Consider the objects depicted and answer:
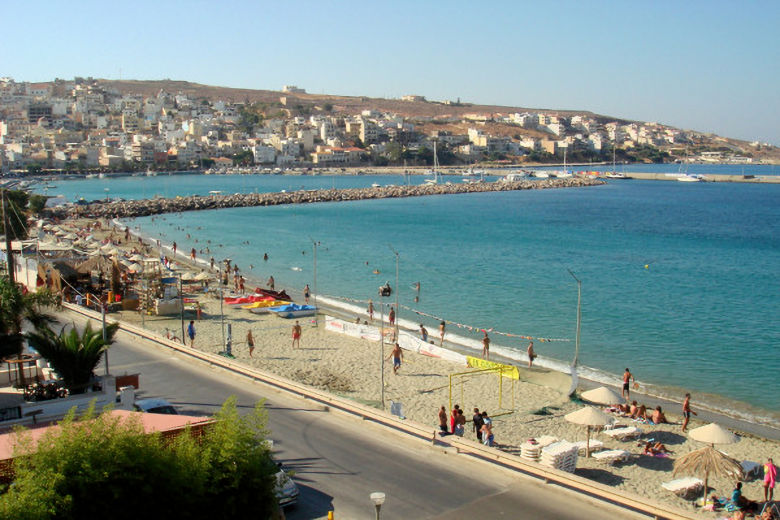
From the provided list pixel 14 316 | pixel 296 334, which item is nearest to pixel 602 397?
pixel 296 334

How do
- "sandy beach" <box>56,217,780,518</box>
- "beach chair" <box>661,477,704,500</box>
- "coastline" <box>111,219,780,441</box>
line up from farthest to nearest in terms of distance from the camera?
"coastline" <box>111,219,780,441</box>, "sandy beach" <box>56,217,780,518</box>, "beach chair" <box>661,477,704,500</box>

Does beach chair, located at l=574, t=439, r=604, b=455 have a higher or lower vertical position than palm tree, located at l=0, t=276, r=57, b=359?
lower

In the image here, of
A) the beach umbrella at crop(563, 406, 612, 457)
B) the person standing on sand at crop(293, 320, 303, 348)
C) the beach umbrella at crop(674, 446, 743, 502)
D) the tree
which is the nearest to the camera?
the tree

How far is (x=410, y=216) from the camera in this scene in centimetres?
6419

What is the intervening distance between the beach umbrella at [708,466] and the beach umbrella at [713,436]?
0.69 metres

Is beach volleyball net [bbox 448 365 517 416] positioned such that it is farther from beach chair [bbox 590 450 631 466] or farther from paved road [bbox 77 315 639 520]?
paved road [bbox 77 315 639 520]

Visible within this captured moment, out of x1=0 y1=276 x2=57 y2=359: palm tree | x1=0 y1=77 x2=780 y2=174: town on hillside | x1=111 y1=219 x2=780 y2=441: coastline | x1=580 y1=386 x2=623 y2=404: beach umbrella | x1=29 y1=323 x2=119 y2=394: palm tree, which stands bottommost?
x1=111 y1=219 x2=780 y2=441: coastline

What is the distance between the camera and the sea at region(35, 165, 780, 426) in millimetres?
19453

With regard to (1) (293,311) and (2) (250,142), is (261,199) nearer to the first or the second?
(1) (293,311)

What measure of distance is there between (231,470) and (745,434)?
452 inches

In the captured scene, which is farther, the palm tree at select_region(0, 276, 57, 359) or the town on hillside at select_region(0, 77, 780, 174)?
the town on hillside at select_region(0, 77, 780, 174)

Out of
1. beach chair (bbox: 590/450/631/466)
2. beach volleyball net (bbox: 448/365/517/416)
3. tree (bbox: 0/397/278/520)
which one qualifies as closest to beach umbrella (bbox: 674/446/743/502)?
beach chair (bbox: 590/450/631/466)

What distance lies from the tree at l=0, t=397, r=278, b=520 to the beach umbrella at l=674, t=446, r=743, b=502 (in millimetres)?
6535

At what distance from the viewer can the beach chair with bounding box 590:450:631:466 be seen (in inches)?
439
